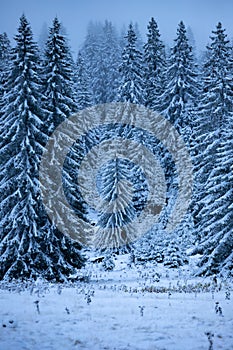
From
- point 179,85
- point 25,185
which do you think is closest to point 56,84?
point 25,185

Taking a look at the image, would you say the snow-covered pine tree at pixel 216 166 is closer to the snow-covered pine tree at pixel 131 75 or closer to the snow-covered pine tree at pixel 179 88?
the snow-covered pine tree at pixel 179 88

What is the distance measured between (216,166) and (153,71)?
17.6 metres

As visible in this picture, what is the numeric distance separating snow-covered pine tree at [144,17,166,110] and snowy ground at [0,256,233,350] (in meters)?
26.2

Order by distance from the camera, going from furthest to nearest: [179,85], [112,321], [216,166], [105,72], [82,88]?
[105,72] → [82,88] → [179,85] → [216,166] → [112,321]

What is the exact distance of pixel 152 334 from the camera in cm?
786

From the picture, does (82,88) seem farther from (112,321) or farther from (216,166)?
(112,321)

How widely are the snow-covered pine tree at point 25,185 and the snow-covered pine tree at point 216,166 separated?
24.5 feet

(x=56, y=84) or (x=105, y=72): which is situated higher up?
(x=105, y=72)

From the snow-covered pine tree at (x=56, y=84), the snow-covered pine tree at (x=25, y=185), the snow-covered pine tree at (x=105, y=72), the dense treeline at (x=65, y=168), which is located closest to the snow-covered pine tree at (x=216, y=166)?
the dense treeline at (x=65, y=168)

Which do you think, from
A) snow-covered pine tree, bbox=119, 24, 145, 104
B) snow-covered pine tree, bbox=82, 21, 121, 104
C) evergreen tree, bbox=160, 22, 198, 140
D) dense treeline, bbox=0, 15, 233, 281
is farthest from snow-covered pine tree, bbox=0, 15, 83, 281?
snow-covered pine tree, bbox=82, 21, 121, 104

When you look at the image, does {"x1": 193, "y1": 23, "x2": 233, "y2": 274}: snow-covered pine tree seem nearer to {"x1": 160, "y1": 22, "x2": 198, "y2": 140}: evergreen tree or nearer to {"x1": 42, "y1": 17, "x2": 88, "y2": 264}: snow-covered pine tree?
{"x1": 160, "y1": 22, "x2": 198, "y2": 140}: evergreen tree

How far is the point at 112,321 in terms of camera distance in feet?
28.1

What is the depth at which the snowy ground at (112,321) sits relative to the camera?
7.38 m

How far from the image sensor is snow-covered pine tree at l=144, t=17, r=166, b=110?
3544 cm
